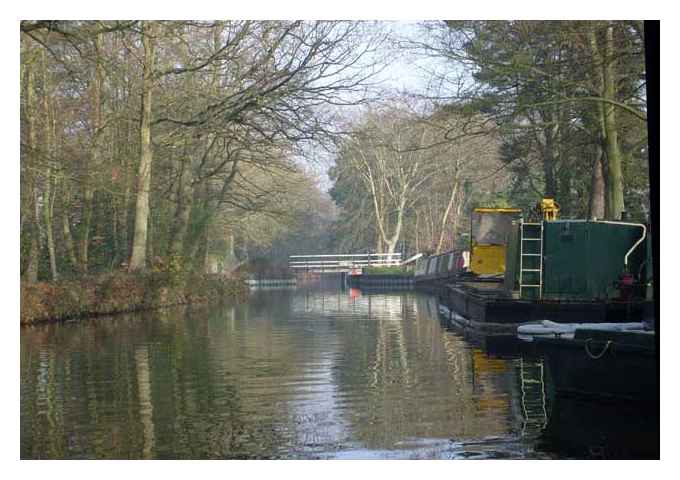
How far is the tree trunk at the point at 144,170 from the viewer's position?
96.1ft

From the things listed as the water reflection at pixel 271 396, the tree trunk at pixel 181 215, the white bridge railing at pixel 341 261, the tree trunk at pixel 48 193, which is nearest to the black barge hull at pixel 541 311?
the water reflection at pixel 271 396

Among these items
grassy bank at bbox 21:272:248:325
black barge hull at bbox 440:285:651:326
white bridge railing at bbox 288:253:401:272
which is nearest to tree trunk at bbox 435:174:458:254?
white bridge railing at bbox 288:253:401:272

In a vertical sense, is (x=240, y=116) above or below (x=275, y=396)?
above

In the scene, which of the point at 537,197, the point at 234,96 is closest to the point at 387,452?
the point at 234,96

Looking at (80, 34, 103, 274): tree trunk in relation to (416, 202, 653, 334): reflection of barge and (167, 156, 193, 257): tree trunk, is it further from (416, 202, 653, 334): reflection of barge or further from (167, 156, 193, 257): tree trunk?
(416, 202, 653, 334): reflection of barge

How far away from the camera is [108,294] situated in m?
26.5

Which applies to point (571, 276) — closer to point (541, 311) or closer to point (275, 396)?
point (541, 311)

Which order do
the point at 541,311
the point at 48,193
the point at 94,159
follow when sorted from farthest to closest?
1. the point at 94,159
2. the point at 48,193
3. the point at 541,311

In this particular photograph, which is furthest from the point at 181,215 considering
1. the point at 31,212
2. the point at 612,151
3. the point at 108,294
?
the point at 612,151

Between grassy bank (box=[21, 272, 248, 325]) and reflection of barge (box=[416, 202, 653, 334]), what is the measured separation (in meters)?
8.94

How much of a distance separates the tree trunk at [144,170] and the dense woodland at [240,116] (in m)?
0.04

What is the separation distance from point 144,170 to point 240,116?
2.96 meters

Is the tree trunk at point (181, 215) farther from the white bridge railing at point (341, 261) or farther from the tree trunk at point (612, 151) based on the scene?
the white bridge railing at point (341, 261)
